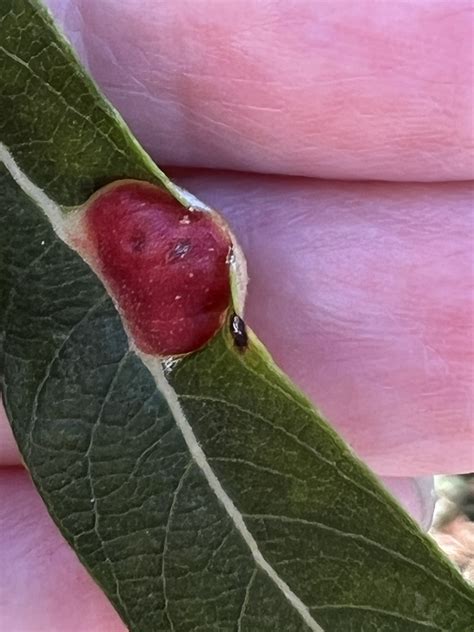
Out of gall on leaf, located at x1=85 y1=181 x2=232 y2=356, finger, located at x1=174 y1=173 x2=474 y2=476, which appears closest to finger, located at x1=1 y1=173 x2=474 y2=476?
finger, located at x1=174 y1=173 x2=474 y2=476

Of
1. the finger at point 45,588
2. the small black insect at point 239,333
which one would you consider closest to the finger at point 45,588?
the finger at point 45,588

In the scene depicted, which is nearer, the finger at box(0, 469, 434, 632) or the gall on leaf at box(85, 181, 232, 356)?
the gall on leaf at box(85, 181, 232, 356)

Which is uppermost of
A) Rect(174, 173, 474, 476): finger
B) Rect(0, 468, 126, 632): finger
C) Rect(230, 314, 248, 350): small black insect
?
Rect(230, 314, 248, 350): small black insect

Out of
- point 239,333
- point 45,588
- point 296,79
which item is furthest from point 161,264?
point 45,588

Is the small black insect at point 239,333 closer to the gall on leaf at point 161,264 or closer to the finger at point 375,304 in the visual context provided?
the gall on leaf at point 161,264

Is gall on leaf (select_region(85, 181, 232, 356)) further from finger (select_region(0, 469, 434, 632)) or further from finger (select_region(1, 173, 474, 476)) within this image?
finger (select_region(0, 469, 434, 632))

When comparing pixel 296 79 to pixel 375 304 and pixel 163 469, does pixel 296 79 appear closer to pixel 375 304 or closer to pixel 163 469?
pixel 375 304
